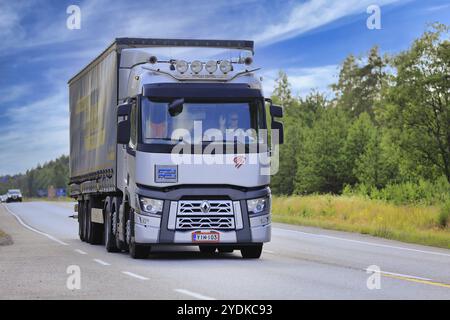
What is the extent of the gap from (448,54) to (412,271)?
1294 inches

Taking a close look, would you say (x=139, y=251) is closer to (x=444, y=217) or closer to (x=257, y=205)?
(x=257, y=205)

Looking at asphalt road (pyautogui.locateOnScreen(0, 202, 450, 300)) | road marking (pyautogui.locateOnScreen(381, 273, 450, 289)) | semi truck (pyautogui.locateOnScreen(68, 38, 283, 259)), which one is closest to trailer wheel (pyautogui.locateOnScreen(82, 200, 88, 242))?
asphalt road (pyautogui.locateOnScreen(0, 202, 450, 300))

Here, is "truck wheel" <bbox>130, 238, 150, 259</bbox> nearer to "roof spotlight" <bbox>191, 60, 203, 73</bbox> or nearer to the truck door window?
the truck door window

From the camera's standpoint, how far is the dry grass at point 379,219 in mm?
25594

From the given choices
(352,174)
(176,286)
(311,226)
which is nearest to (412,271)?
(176,286)

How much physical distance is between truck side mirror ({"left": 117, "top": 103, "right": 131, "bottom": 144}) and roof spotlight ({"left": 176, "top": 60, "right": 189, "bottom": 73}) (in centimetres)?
119

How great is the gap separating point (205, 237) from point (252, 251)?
A: 1515 mm

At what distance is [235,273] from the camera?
14.4 meters

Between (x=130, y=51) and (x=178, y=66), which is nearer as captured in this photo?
(x=178, y=66)

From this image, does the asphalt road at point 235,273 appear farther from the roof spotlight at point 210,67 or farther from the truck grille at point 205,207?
the roof spotlight at point 210,67
